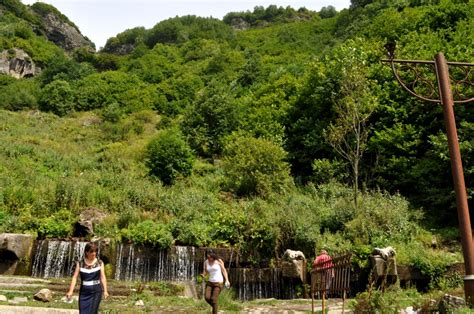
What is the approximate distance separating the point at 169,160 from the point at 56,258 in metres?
9.98

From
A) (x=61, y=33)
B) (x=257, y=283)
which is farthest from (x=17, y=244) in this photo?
(x=61, y=33)

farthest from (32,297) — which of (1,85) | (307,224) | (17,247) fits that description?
(1,85)

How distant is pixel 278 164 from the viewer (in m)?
21.2

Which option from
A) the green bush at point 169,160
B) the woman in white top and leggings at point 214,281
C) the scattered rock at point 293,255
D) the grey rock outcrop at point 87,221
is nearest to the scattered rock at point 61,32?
the green bush at point 169,160

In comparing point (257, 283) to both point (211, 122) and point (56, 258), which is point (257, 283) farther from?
point (211, 122)

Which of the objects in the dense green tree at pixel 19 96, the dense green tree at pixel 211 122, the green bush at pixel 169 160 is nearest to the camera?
the green bush at pixel 169 160

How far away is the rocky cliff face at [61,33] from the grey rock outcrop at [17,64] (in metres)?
28.5

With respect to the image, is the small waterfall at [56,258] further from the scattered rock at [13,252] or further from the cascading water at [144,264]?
the scattered rock at [13,252]

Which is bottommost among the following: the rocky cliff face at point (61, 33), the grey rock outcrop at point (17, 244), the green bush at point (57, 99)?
the grey rock outcrop at point (17, 244)

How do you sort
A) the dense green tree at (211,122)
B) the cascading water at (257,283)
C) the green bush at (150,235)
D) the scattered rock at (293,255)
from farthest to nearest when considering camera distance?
the dense green tree at (211,122)
the green bush at (150,235)
the cascading water at (257,283)
the scattered rock at (293,255)

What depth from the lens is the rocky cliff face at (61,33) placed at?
303 ft

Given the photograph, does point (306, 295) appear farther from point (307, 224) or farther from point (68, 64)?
point (68, 64)

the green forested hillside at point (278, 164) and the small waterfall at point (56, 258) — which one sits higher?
the green forested hillside at point (278, 164)

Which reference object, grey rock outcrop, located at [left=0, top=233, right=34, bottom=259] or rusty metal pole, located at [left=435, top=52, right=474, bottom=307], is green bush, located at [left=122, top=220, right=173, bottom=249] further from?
rusty metal pole, located at [left=435, top=52, right=474, bottom=307]
